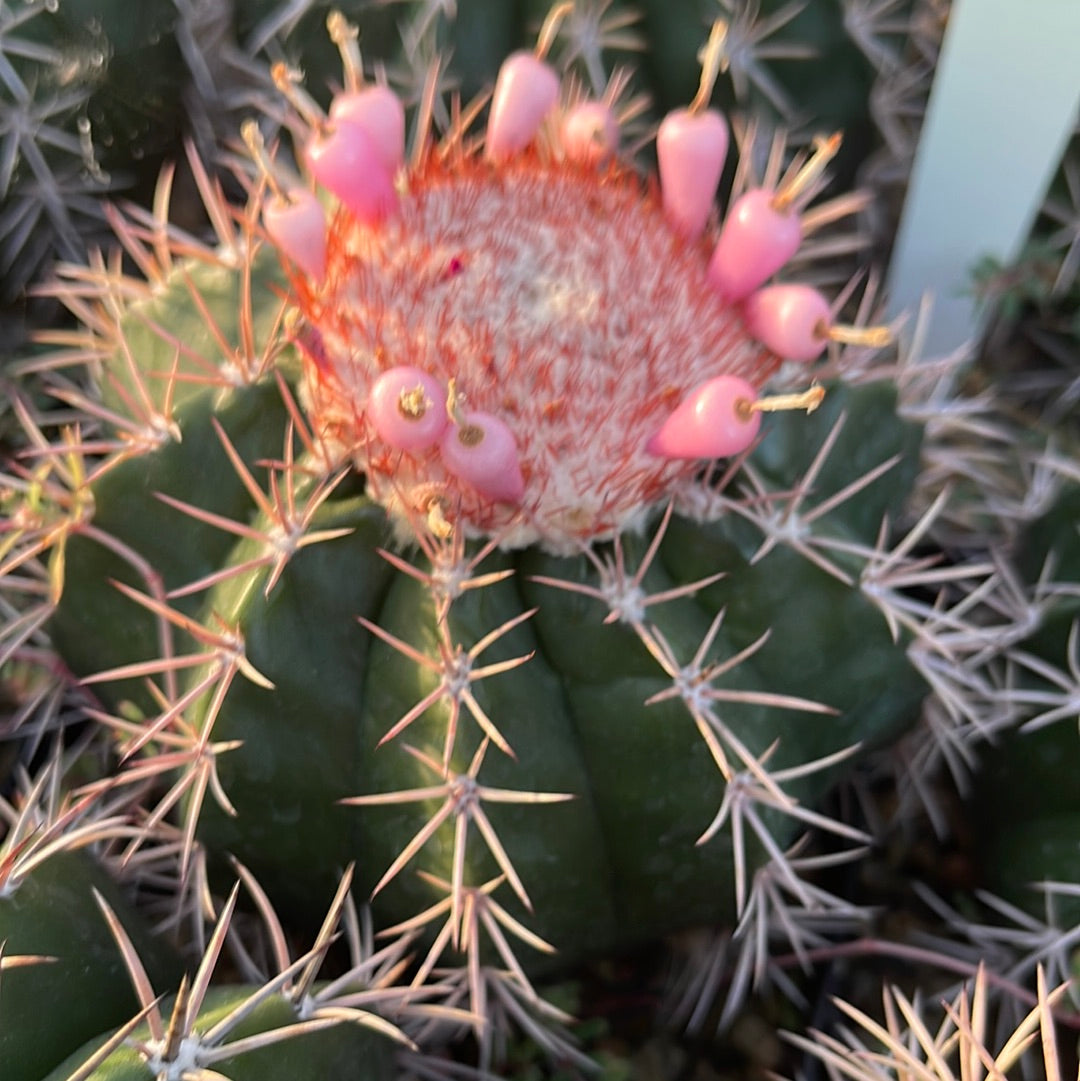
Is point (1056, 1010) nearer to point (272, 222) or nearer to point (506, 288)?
point (506, 288)

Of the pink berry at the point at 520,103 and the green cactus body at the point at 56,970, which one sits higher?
the pink berry at the point at 520,103

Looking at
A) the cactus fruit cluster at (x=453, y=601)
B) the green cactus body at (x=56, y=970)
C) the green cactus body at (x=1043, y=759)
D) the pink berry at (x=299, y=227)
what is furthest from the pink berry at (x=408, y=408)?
the green cactus body at (x=1043, y=759)

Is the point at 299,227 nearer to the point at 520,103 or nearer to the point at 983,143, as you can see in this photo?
the point at 520,103

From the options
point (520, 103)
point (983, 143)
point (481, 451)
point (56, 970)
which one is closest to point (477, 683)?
point (481, 451)

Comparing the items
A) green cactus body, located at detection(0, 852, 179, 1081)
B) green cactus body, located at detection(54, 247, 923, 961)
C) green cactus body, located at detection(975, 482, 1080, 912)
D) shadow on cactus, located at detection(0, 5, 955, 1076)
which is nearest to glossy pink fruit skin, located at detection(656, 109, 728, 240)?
shadow on cactus, located at detection(0, 5, 955, 1076)

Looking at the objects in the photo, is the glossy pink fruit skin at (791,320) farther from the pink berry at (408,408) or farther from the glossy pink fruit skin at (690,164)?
the pink berry at (408,408)
